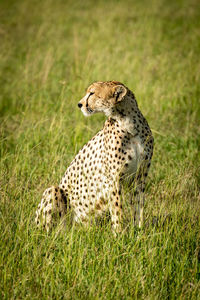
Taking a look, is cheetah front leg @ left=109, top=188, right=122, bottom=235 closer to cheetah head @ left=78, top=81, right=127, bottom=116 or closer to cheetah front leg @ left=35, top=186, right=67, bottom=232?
cheetah front leg @ left=35, top=186, right=67, bottom=232

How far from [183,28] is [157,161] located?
4.06 m

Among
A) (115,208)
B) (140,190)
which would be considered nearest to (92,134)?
(140,190)

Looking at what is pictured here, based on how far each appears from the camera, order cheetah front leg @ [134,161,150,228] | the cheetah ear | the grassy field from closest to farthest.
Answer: the grassy field → the cheetah ear → cheetah front leg @ [134,161,150,228]

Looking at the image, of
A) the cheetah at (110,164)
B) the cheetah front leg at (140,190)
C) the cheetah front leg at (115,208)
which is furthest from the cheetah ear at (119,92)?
the cheetah front leg at (115,208)

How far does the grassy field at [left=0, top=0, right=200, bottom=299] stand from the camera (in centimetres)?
202

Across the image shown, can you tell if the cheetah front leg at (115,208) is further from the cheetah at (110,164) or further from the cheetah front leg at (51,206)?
the cheetah front leg at (51,206)

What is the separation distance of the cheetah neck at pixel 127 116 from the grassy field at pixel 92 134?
0.41 meters

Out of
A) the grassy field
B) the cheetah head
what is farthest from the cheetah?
the grassy field

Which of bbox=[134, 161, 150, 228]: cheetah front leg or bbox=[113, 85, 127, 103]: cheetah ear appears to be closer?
bbox=[113, 85, 127, 103]: cheetah ear

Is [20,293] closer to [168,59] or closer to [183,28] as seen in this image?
[168,59]

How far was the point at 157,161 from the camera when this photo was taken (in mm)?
3354

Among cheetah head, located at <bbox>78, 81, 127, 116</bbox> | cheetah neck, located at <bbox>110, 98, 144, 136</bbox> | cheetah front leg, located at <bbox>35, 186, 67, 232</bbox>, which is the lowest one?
cheetah front leg, located at <bbox>35, 186, 67, 232</bbox>

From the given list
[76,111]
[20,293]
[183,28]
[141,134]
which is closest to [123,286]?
[20,293]

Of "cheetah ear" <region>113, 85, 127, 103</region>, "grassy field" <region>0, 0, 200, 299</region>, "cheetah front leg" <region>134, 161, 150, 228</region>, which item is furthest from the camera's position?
"cheetah front leg" <region>134, 161, 150, 228</region>
